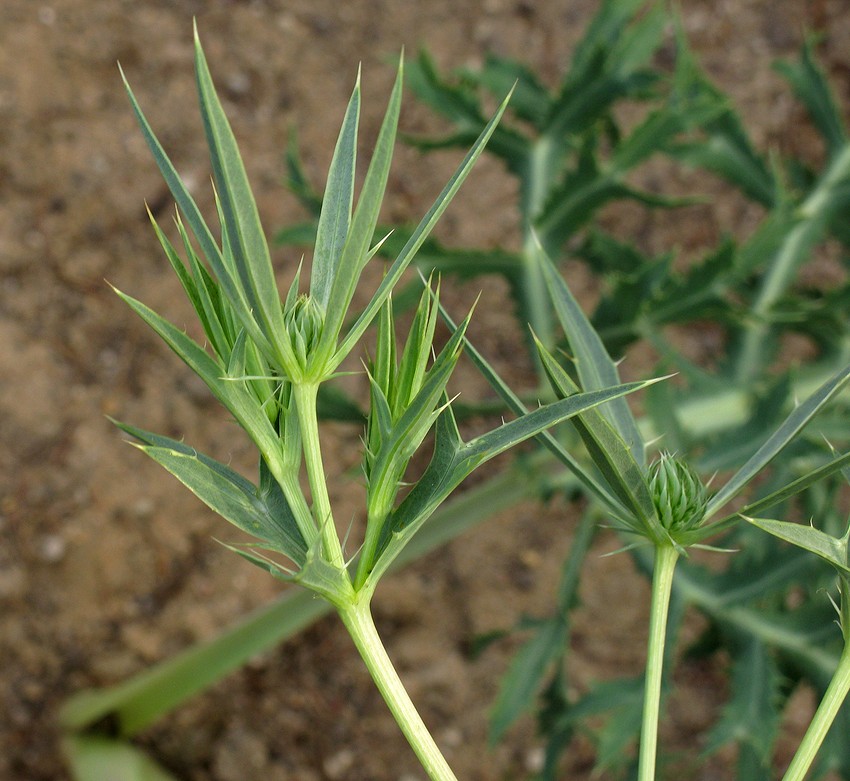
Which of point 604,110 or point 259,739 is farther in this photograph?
point 259,739

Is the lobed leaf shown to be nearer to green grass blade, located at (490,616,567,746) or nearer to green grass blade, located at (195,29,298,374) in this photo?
green grass blade, located at (195,29,298,374)

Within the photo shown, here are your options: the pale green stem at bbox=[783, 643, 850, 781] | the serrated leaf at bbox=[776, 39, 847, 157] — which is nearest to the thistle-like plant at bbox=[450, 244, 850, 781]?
the pale green stem at bbox=[783, 643, 850, 781]

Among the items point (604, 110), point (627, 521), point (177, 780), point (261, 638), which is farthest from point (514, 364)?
point (627, 521)

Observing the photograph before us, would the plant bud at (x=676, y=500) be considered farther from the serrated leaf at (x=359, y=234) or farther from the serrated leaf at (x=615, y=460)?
the serrated leaf at (x=359, y=234)

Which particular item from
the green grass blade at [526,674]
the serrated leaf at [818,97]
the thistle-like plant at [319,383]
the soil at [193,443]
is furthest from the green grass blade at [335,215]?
the soil at [193,443]

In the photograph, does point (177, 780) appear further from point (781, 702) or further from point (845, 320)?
point (845, 320)

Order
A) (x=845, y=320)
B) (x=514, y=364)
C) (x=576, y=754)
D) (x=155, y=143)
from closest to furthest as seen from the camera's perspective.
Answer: (x=155, y=143) < (x=845, y=320) < (x=576, y=754) < (x=514, y=364)

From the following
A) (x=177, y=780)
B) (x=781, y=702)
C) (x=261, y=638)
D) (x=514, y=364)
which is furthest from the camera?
(x=514, y=364)
